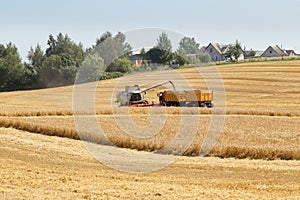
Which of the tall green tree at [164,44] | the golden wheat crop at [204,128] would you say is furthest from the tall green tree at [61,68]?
the golden wheat crop at [204,128]

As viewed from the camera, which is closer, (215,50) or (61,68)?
(61,68)

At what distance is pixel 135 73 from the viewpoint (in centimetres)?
5141

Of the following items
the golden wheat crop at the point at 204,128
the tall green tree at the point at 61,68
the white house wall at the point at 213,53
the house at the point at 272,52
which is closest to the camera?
the golden wheat crop at the point at 204,128

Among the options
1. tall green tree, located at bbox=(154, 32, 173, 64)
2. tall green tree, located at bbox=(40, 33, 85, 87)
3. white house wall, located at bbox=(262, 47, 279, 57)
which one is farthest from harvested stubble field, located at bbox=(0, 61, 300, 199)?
white house wall, located at bbox=(262, 47, 279, 57)

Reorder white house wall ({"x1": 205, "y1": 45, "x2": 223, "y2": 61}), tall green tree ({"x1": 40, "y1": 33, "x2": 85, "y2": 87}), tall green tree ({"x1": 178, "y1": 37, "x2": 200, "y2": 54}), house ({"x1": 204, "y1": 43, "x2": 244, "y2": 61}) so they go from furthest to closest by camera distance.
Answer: house ({"x1": 204, "y1": 43, "x2": 244, "y2": 61}), white house wall ({"x1": 205, "y1": 45, "x2": 223, "y2": 61}), tall green tree ({"x1": 40, "y1": 33, "x2": 85, "y2": 87}), tall green tree ({"x1": 178, "y1": 37, "x2": 200, "y2": 54})

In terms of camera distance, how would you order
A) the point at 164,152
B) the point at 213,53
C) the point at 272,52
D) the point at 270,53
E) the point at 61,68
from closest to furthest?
the point at 164,152, the point at 61,68, the point at 213,53, the point at 272,52, the point at 270,53

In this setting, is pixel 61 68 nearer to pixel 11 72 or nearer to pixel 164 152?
pixel 11 72

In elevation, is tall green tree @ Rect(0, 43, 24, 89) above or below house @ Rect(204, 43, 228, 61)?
below

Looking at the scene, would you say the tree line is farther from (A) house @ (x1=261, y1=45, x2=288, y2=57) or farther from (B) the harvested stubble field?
(A) house @ (x1=261, y1=45, x2=288, y2=57)

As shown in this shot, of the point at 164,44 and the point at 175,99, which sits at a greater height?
the point at 164,44

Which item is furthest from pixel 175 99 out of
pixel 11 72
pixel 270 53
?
pixel 270 53

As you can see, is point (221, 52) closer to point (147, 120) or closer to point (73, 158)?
point (147, 120)

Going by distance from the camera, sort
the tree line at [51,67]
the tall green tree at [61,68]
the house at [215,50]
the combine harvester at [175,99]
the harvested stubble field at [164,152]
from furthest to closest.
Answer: the house at [215,50]
the tall green tree at [61,68]
the tree line at [51,67]
the combine harvester at [175,99]
the harvested stubble field at [164,152]

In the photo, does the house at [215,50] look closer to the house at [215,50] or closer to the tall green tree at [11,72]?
the house at [215,50]
